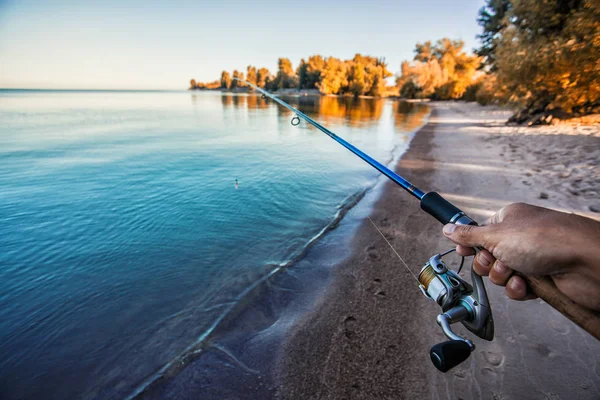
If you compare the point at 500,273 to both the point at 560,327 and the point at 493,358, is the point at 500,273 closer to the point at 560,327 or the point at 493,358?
the point at 493,358

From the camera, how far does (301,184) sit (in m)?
9.34

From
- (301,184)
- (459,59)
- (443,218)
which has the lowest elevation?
(301,184)

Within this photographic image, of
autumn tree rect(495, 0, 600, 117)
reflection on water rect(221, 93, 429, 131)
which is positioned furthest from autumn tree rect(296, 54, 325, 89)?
autumn tree rect(495, 0, 600, 117)

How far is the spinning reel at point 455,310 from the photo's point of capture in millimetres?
1418

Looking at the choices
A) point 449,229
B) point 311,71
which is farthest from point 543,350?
point 311,71

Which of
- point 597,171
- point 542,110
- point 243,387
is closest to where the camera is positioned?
point 243,387

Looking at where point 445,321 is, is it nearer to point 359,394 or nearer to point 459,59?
point 359,394

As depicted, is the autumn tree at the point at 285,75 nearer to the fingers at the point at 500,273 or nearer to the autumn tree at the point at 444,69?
the autumn tree at the point at 444,69

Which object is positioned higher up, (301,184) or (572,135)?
(572,135)

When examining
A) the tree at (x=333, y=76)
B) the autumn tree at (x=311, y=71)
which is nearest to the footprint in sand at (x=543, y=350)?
the tree at (x=333, y=76)

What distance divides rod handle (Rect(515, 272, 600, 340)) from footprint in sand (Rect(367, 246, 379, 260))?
3.40m

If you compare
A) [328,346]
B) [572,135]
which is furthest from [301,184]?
[572,135]

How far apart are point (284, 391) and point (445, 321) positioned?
183 cm

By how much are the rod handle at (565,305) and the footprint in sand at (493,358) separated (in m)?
1.84
